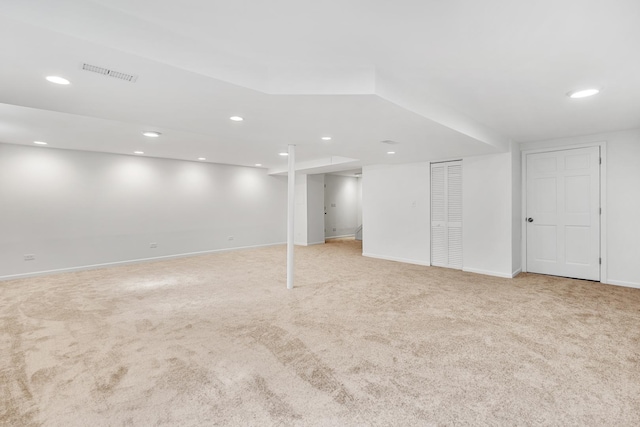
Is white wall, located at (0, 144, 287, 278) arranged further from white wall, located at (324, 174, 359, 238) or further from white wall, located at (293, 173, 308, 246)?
white wall, located at (324, 174, 359, 238)

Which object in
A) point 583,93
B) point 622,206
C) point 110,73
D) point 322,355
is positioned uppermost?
point 583,93

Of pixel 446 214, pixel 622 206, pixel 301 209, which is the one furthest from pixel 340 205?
pixel 622 206

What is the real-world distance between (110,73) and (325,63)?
5.06 feet

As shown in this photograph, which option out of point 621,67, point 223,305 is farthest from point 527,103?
point 223,305

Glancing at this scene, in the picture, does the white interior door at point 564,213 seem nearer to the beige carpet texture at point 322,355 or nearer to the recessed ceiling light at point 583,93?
the beige carpet texture at point 322,355

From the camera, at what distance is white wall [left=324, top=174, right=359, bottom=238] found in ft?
Result: 35.9

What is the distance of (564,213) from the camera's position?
4.98m

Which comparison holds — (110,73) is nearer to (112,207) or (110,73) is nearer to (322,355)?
(322,355)

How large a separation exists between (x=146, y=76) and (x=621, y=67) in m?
3.73

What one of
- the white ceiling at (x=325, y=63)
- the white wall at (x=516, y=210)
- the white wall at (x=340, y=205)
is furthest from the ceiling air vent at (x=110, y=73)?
the white wall at (x=340, y=205)

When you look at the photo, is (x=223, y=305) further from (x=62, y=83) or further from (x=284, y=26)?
(x=284, y=26)

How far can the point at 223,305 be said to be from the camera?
379 cm

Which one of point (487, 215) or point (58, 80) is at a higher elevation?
point (58, 80)

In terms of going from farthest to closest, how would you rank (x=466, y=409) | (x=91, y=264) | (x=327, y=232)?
1. (x=327, y=232)
2. (x=91, y=264)
3. (x=466, y=409)
